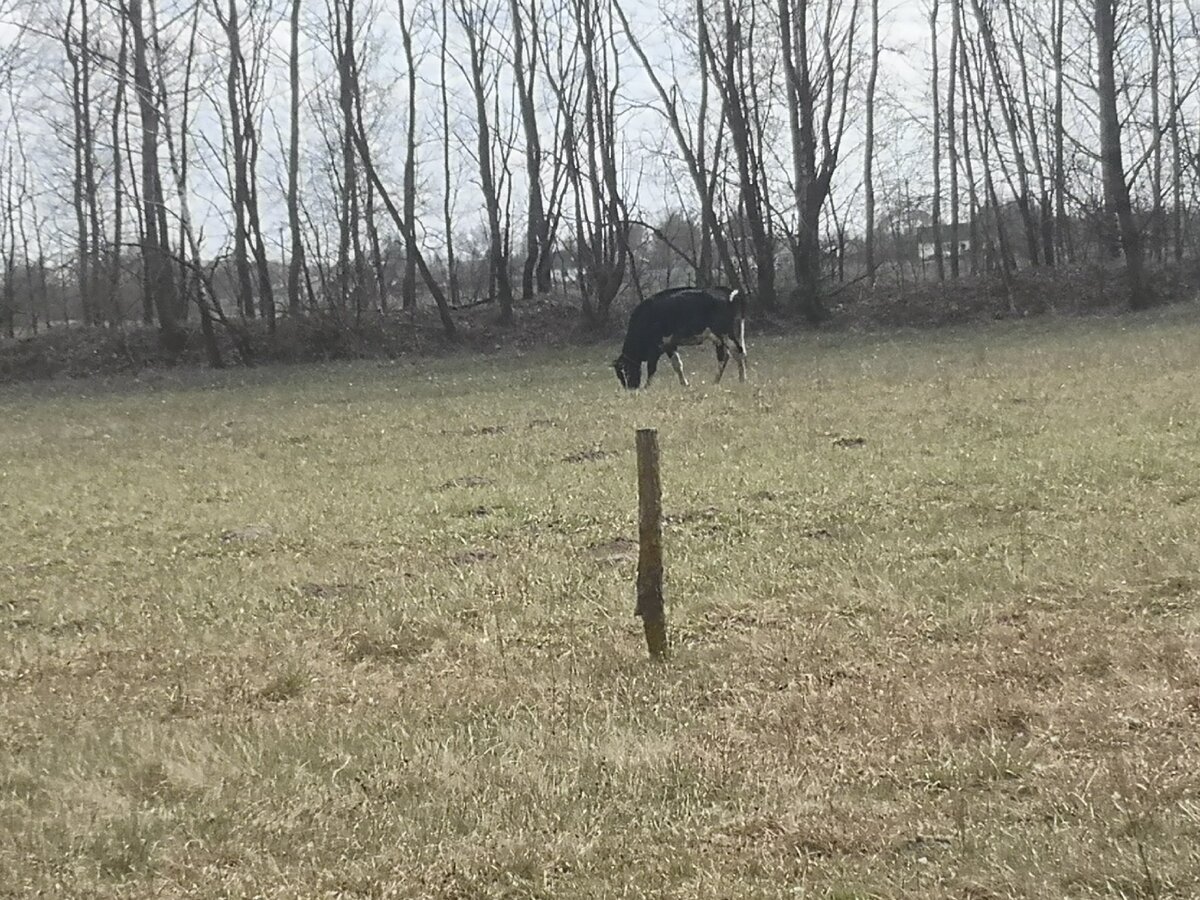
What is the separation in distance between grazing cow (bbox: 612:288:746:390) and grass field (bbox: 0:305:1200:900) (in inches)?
241

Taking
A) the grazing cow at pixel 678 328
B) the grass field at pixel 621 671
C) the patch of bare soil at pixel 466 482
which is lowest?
the grass field at pixel 621 671

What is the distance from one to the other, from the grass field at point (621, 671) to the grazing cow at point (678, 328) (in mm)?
6119

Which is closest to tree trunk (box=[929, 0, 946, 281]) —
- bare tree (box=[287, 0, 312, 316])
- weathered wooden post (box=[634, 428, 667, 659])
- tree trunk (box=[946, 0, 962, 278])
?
tree trunk (box=[946, 0, 962, 278])

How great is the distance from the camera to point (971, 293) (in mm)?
31328

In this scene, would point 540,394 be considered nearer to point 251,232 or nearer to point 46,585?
point 46,585

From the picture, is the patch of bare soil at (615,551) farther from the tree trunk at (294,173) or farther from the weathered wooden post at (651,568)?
the tree trunk at (294,173)

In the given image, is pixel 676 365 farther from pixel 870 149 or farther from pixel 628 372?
pixel 870 149

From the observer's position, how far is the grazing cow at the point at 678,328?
18469mm

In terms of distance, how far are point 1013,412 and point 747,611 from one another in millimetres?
7199

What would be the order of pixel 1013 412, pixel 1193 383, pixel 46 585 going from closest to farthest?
pixel 46 585
pixel 1013 412
pixel 1193 383

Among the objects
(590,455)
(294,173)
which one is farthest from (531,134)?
(590,455)

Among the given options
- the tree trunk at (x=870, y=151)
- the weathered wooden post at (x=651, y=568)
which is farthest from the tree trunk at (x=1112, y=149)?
the weathered wooden post at (x=651, y=568)

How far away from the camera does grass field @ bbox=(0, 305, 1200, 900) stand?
366 cm

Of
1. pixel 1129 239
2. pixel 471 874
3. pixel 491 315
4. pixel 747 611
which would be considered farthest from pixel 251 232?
pixel 471 874
